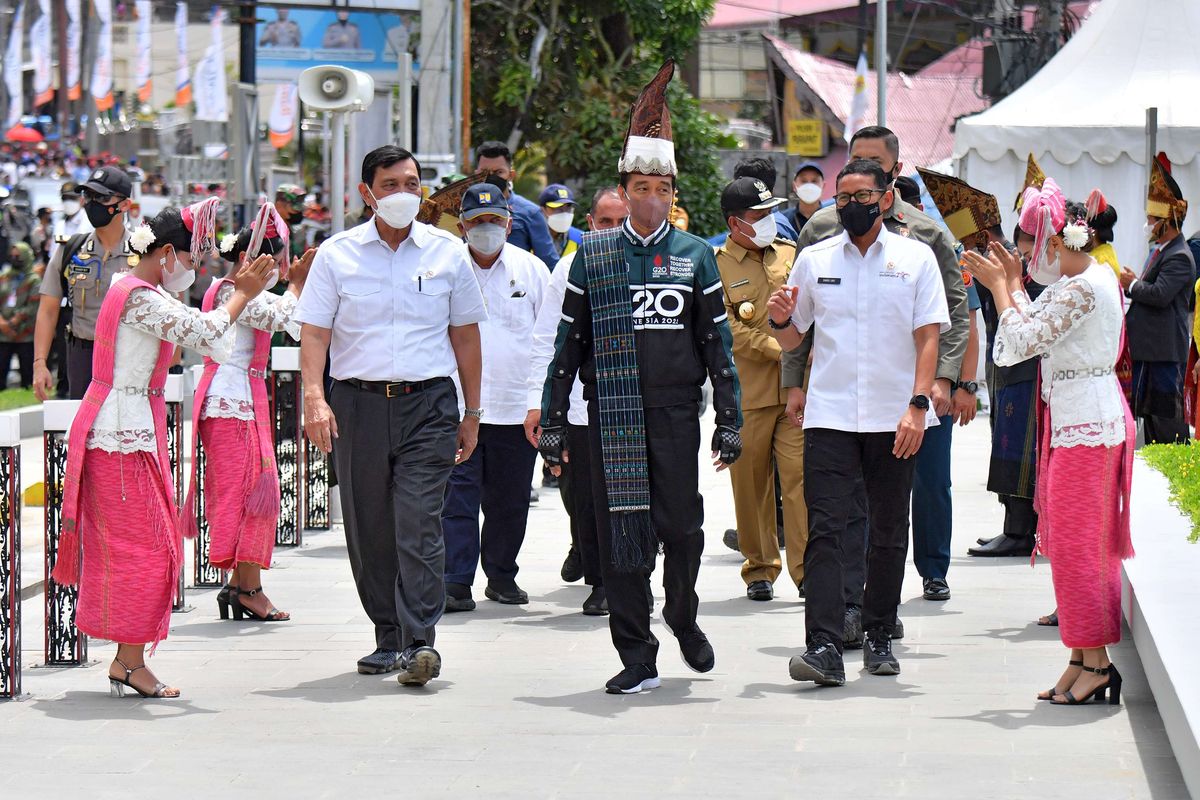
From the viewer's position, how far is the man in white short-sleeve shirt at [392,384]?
7137mm

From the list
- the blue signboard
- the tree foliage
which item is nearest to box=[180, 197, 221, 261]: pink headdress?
the blue signboard

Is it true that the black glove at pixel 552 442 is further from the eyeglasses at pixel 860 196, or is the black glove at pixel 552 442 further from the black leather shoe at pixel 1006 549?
the black leather shoe at pixel 1006 549

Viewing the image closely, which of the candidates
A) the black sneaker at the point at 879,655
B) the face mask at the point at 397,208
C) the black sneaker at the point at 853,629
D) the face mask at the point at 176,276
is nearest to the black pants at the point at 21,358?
the face mask at the point at 176,276

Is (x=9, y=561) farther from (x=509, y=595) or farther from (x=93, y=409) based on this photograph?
(x=509, y=595)

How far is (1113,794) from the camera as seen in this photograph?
5516mm

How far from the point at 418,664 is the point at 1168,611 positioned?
2.70 meters

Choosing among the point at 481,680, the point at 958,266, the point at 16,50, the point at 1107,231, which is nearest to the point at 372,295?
the point at 481,680

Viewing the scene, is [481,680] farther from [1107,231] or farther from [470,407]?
[1107,231]

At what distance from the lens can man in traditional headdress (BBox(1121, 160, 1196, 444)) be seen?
468 inches

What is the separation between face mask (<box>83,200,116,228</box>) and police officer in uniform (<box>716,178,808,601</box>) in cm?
295

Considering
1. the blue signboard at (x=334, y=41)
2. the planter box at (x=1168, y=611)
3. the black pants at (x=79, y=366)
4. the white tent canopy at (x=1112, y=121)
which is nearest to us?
the planter box at (x=1168, y=611)

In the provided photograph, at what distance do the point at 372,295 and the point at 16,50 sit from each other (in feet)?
133

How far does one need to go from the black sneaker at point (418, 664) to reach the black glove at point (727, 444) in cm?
131

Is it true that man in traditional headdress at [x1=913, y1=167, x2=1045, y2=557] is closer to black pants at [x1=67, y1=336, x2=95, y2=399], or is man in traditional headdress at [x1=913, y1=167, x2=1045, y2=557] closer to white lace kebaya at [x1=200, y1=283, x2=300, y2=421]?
white lace kebaya at [x1=200, y1=283, x2=300, y2=421]
